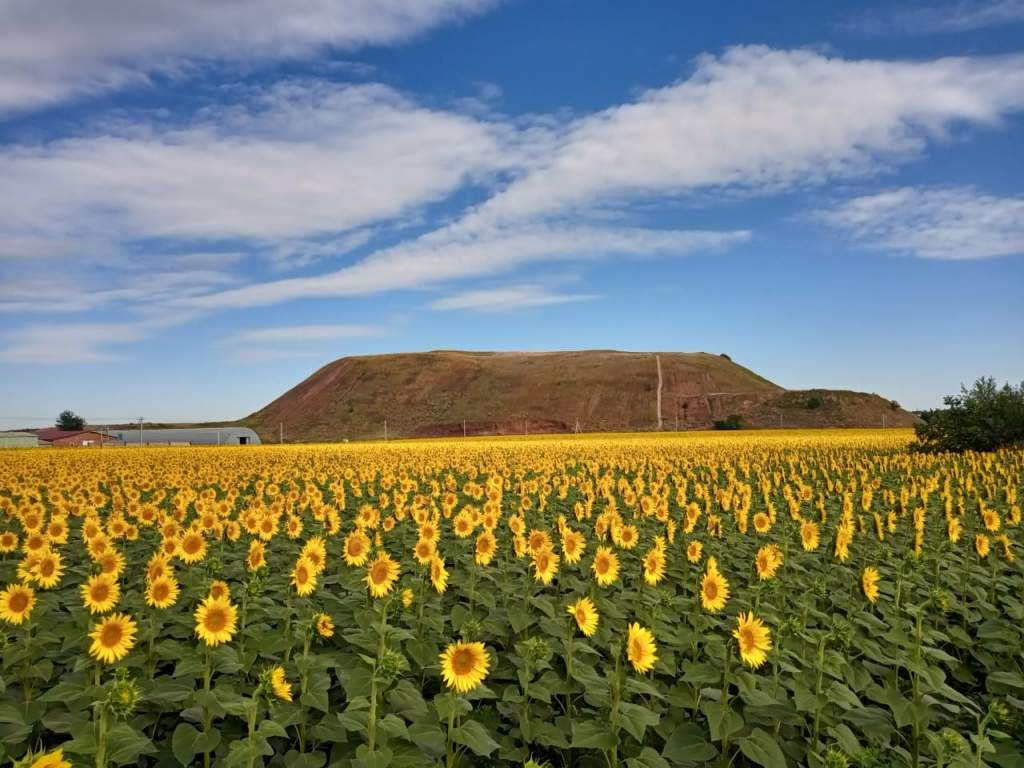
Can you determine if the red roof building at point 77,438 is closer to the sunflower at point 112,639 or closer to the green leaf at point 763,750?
the sunflower at point 112,639

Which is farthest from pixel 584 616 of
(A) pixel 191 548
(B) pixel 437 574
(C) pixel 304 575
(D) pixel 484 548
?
(A) pixel 191 548

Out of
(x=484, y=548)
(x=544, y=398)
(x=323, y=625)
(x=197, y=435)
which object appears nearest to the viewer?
(x=323, y=625)

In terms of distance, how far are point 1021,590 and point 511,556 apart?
5343mm

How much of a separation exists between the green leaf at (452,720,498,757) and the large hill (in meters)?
92.1

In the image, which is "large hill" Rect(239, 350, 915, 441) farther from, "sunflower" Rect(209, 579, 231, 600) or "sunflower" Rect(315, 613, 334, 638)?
"sunflower" Rect(209, 579, 231, 600)

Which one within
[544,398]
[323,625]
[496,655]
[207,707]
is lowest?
[496,655]

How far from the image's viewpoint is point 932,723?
521cm

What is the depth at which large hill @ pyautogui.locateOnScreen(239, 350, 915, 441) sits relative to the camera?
100 m

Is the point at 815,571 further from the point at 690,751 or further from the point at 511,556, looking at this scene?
the point at 690,751

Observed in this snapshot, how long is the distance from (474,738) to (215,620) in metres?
1.92

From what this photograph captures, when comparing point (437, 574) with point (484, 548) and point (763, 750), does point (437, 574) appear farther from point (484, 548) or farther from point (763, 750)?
point (763, 750)

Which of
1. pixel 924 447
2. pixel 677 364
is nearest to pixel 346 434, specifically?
pixel 677 364

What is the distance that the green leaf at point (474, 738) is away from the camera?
12.5 feet

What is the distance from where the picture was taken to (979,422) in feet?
93.0
